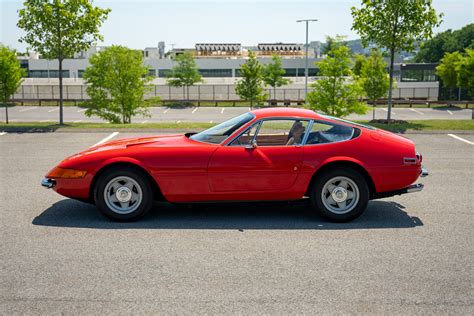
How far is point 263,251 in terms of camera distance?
5824 mm

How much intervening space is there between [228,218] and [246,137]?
1.11 metres

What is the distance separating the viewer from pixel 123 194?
6906mm

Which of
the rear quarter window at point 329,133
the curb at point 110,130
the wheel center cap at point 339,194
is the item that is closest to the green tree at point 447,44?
the curb at point 110,130

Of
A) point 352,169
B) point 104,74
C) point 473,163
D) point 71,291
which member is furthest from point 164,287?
point 104,74

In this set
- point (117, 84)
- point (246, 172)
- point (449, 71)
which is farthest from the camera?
point (449, 71)

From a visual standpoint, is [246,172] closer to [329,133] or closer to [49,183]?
[329,133]

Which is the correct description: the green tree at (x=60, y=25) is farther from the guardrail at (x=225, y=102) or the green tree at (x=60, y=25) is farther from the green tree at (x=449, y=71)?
the green tree at (x=449, y=71)

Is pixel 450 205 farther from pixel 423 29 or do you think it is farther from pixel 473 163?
pixel 423 29

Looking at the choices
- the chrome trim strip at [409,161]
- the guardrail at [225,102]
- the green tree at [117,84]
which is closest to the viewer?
the chrome trim strip at [409,161]

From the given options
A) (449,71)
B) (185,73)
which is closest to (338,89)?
(449,71)

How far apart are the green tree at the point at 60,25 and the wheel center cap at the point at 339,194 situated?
16.0 metres

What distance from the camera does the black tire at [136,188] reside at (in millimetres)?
6863

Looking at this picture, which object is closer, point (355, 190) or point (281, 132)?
point (355, 190)

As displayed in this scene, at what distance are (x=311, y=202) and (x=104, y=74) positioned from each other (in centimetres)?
2134
